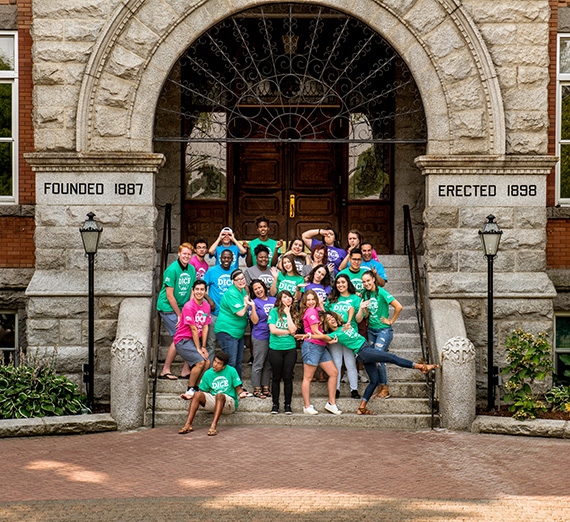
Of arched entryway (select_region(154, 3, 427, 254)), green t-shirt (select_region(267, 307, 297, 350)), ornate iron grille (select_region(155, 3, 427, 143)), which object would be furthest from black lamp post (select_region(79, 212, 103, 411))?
arched entryway (select_region(154, 3, 427, 254))

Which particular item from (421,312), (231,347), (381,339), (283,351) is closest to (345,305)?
(381,339)

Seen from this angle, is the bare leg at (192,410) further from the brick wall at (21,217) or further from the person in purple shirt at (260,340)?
the brick wall at (21,217)

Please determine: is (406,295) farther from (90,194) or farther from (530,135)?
(90,194)

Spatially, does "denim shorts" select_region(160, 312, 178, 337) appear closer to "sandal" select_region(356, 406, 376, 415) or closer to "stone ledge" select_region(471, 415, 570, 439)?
"sandal" select_region(356, 406, 376, 415)

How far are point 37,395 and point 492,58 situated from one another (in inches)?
308

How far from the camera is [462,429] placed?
1090cm

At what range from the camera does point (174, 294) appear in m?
11.9

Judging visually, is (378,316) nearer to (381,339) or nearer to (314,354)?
(381,339)

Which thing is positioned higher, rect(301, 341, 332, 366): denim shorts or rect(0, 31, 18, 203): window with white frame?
rect(0, 31, 18, 203): window with white frame

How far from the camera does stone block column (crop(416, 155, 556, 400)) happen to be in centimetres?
1230

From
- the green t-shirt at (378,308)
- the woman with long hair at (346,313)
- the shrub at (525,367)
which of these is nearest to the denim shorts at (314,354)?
the woman with long hair at (346,313)

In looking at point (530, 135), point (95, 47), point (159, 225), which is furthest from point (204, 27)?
point (530, 135)

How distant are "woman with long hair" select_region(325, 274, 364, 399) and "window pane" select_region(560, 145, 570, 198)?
14.0 feet

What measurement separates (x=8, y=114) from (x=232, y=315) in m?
5.05
